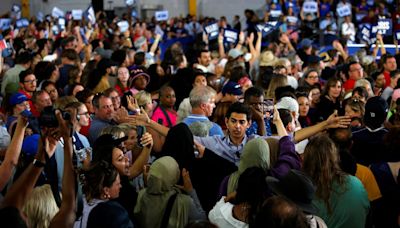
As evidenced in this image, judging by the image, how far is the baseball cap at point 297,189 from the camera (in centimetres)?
363

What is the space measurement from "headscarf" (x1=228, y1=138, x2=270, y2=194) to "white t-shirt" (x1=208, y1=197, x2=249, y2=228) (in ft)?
1.28

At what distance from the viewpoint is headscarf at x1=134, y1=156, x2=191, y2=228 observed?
165 inches

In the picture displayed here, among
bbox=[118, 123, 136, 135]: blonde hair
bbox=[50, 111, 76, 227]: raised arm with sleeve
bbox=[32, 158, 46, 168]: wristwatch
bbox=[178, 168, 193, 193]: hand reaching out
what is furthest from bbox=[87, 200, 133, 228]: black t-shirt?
bbox=[118, 123, 136, 135]: blonde hair

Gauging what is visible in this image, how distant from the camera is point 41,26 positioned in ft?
57.0

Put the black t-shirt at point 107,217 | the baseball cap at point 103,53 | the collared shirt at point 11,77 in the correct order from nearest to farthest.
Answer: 1. the black t-shirt at point 107,217
2. the collared shirt at point 11,77
3. the baseball cap at point 103,53

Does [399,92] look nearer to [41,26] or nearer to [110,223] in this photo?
[110,223]

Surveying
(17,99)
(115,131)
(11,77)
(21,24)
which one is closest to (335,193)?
(115,131)

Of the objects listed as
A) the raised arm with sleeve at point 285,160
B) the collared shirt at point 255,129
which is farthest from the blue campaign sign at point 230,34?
the raised arm with sleeve at point 285,160

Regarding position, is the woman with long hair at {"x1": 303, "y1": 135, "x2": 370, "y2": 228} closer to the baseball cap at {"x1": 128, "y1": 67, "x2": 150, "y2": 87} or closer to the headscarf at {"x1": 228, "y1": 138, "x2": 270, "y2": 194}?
the headscarf at {"x1": 228, "y1": 138, "x2": 270, "y2": 194}

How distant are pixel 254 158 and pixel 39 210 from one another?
139cm

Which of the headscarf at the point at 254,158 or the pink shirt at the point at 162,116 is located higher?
the headscarf at the point at 254,158

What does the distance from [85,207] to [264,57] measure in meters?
7.57

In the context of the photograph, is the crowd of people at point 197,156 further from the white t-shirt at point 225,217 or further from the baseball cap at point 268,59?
the baseball cap at point 268,59

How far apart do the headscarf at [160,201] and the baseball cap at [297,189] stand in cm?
72
